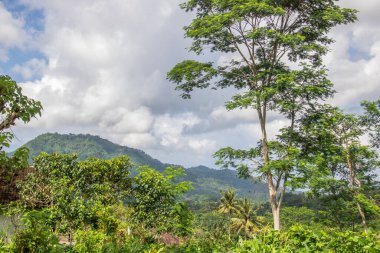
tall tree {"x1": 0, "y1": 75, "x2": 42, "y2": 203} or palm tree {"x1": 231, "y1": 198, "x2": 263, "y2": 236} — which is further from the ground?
tall tree {"x1": 0, "y1": 75, "x2": 42, "y2": 203}

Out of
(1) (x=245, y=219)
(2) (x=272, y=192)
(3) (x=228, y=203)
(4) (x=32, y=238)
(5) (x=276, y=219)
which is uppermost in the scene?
(2) (x=272, y=192)

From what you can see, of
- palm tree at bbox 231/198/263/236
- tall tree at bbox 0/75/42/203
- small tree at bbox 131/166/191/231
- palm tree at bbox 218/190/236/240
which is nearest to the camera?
tall tree at bbox 0/75/42/203

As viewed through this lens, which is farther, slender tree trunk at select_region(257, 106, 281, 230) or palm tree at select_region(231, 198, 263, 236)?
palm tree at select_region(231, 198, 263, 236)

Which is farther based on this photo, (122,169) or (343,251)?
(122,169)

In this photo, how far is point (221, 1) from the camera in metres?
15.7

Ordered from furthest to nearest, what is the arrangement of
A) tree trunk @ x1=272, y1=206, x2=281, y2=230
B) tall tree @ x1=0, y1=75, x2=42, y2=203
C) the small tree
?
the small tree
tree trunk @ x1=272, y1=206, x2=281, y2=230
tall tree @ x1=0, y1=75, x2=42, y2=203

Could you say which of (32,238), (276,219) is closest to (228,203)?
(276,219)

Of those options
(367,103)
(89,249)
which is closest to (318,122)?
(89,249)

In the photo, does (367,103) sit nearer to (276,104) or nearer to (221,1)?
(276,104)

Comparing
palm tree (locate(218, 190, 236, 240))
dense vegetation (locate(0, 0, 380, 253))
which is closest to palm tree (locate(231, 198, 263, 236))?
palm tree (locate(218, 190, 236, 240))

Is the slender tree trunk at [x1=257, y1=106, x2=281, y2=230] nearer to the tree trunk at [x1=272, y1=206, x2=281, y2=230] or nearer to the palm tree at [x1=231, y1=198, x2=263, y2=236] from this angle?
the tree trunk at [x1=272, y1=206, x2=281, y2=230]

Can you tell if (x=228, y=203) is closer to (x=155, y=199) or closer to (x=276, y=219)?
(x=155, y=199)

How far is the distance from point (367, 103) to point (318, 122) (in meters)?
12.8

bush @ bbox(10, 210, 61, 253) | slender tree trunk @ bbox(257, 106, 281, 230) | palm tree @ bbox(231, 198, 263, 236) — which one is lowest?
palm tree @ bbox(231, 198, 263, 236)
